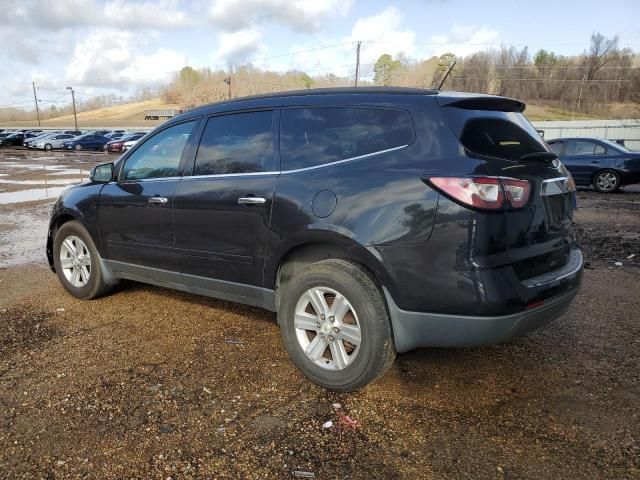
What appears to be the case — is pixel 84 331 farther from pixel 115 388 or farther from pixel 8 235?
pixel 8 235

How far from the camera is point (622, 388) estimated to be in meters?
3.26

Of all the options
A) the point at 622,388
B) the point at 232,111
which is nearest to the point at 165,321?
the point at 232,111

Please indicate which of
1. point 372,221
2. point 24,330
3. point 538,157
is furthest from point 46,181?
point 538,157

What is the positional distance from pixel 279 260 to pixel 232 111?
1.26m

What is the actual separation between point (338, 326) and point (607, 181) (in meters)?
13.2

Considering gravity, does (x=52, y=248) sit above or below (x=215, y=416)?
above

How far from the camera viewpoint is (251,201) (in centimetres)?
353

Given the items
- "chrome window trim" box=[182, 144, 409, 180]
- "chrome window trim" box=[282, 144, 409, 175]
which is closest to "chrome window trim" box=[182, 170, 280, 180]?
"chrome window trim" box=[182, 144, 409, 180]

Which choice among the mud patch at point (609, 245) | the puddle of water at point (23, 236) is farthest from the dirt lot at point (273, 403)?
the puddle of water at point (23, 236)

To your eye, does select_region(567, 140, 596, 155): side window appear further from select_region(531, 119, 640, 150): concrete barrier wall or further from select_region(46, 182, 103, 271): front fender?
select_region(531, 119, 640, 150): concrete barrier wall

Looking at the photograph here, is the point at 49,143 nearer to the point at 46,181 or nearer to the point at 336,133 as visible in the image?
the point at 46,181

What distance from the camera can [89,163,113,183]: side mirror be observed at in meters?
4.75

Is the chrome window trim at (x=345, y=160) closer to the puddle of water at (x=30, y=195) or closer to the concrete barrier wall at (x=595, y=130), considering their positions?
the puddle of water at (x=30, y=195)

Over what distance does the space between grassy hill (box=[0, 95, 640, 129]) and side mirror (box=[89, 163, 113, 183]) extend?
47965 millimetres
